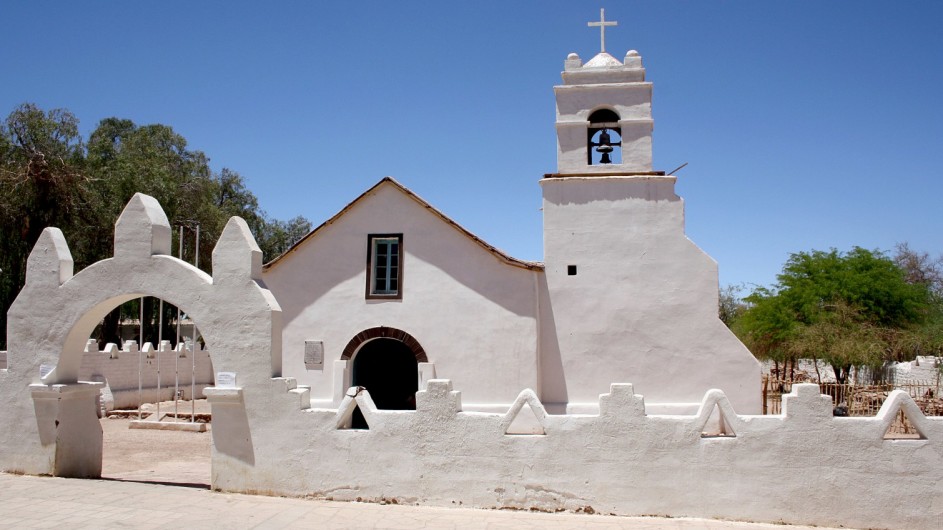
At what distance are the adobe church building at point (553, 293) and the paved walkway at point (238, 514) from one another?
19.6 feet

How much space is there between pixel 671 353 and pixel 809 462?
21.4 ft

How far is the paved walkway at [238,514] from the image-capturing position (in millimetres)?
7633

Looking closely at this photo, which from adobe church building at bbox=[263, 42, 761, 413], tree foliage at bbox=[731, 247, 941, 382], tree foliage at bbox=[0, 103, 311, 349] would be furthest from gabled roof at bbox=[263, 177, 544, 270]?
tree foliage at bbox=[0, 103, 311, 349]

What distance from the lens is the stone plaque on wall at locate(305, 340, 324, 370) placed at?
48.9ft

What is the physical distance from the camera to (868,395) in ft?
61.7

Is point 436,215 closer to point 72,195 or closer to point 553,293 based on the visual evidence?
point 553,293

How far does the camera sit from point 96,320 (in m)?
9.96

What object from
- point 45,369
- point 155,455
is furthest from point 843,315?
point 45,369

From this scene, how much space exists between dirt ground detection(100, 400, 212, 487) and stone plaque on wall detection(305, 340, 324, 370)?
2659 millimetres

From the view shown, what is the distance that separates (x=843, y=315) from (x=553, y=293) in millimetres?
13569

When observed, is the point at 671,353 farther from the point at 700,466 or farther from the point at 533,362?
the point at 700,466

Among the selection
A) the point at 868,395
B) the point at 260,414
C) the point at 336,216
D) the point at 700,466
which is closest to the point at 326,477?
the point at 260,414

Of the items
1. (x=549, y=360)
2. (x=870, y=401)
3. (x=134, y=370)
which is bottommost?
(x=870, y=401)

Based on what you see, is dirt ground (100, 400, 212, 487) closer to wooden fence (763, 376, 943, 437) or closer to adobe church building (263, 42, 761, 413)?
adobe church building (263, 42, 761, 413)
